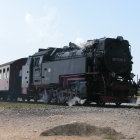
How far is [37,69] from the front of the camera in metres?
28.5

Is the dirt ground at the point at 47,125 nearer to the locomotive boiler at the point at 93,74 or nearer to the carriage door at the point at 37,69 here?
the locomotive boiler at the point at 93,74

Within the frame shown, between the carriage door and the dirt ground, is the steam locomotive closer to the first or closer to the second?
the carriage door

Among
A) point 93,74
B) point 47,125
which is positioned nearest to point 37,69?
point 93,74

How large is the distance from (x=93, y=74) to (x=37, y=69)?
7007 millimetres

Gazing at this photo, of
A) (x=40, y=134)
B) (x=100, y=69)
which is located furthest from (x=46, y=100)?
(x=40, y=134)

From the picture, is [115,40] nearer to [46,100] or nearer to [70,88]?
[70,88]

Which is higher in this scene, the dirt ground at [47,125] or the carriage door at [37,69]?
the carriage door at [37,69]

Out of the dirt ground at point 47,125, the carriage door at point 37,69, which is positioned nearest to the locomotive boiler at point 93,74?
the carriage door at point 37,69

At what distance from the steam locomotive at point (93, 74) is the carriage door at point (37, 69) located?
1415mm

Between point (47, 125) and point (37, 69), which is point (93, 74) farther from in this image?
point (47, 125)

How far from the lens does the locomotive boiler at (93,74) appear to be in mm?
22109

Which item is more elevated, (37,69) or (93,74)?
(37,69)

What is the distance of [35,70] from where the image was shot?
28.8m

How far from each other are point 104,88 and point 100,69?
1.46 m
